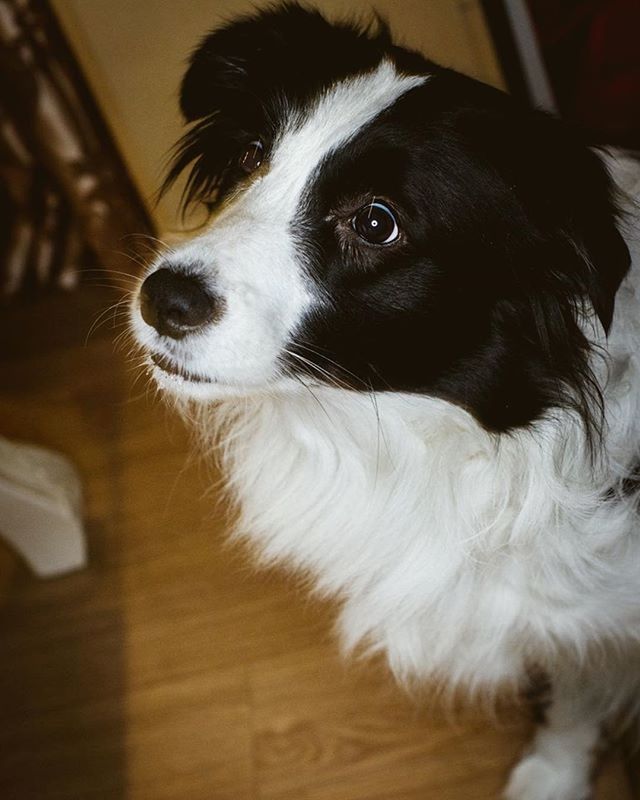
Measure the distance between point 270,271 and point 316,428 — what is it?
304mm

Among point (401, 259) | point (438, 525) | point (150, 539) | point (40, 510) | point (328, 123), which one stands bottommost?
point (150, 539)

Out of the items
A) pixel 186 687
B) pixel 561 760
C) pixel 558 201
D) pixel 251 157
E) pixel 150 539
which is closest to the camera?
pixel 558 201

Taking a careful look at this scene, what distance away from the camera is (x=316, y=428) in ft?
4.00

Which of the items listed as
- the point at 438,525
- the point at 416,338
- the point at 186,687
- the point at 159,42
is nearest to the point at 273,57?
the point at 416,338

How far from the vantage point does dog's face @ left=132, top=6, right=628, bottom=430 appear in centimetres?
97

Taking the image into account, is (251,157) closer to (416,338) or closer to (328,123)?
(328,123)

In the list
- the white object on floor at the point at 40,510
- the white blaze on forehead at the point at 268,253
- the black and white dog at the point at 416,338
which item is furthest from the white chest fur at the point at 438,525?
the white object on floor at the point at 40,510

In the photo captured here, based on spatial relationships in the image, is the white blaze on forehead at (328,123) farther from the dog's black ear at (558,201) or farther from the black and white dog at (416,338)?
the dog's black ear at (558,201)

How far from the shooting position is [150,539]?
2.01 m

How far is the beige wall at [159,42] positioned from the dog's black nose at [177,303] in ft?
3.83

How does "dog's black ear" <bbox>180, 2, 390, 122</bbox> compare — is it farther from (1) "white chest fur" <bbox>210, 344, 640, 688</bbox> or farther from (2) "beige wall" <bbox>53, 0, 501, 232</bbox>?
(2) "beige wall" <bbox>53, 0, 501, 232</bbox>

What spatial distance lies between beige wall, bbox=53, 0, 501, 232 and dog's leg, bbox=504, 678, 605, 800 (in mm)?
1493

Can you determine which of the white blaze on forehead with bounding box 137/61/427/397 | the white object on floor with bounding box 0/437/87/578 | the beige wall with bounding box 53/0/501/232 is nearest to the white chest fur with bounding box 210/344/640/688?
the white blaze on forehead with bounding box 137/61/427/397

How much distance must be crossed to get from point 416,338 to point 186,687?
1.05m
